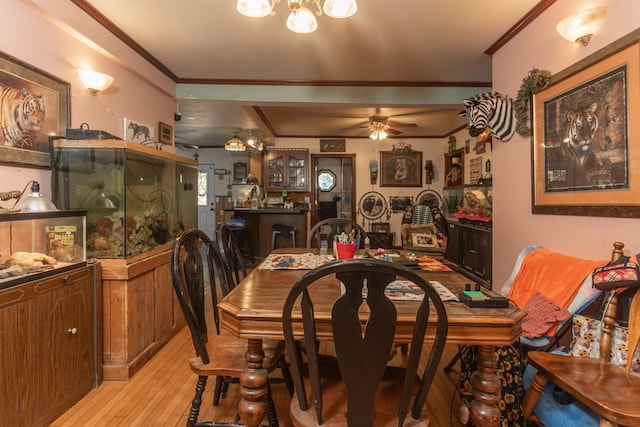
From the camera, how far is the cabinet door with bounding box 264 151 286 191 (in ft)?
23.8

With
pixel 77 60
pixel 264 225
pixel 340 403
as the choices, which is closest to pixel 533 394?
pixel 340 403

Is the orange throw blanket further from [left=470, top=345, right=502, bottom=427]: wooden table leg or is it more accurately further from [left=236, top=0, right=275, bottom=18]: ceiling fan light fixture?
[left=236, top=0, right=275, bottom=18]: ceiling fan light fixture

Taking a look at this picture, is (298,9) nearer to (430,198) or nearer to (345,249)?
(345,249)

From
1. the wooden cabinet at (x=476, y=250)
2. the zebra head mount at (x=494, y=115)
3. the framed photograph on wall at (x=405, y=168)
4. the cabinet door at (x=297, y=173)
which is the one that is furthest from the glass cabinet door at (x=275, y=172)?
the zebra head mount at (x=494, y=115)

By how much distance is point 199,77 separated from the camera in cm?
379

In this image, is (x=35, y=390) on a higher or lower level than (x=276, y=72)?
lower

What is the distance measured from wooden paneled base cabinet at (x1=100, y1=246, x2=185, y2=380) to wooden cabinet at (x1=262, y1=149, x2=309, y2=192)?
182 inches

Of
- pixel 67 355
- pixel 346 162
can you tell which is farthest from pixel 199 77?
pixel 346 162

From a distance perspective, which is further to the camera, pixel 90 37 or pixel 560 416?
pixel 90 37

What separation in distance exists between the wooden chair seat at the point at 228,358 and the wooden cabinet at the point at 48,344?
826mm

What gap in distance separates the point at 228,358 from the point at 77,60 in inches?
93.5

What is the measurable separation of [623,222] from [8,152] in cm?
332

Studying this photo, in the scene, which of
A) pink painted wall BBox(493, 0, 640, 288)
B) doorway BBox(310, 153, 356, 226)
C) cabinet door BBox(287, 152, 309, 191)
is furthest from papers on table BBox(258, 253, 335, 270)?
doorway BBox(310, 153, 356, 226)

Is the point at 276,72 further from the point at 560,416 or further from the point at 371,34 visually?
the point at 560,416
